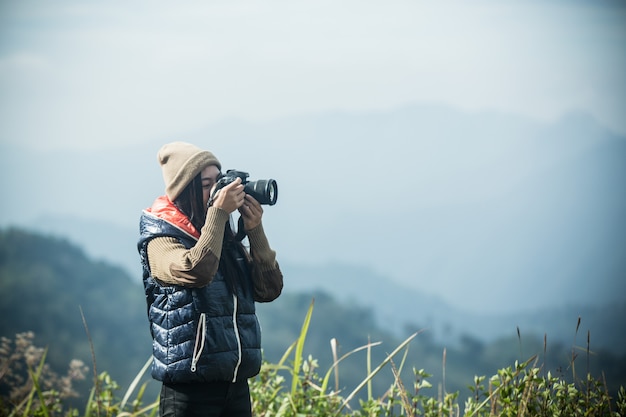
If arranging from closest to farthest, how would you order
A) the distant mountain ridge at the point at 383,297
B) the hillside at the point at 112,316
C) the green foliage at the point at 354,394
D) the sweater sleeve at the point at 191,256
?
the sweater sleeve at the point at 191,256, the green foliage at the point at 354,394, the hillside at the point at 112,316, the distant mountain ridge at the point at 383,297

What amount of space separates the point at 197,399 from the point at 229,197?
1.93 feet

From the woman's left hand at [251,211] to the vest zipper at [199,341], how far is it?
1.10ft

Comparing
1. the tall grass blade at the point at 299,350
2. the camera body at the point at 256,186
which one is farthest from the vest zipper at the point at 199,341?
the tall grass blade at the point at 299,350

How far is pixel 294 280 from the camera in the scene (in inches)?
2822

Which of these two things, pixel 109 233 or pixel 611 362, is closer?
pixel 611 362

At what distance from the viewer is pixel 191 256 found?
1.95m

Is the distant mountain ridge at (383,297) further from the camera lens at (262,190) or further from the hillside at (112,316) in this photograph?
the camera lens at (262,190)

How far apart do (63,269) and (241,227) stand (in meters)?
43.0

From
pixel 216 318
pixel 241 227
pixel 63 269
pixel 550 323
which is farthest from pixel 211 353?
pixel 550 323

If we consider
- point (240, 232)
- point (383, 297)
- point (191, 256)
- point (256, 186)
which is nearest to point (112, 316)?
point (383, 297)

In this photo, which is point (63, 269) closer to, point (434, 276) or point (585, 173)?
point (434, 276)

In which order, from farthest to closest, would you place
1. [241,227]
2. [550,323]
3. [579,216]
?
1. [579,216]
2. [550,323]
3. [241,227]

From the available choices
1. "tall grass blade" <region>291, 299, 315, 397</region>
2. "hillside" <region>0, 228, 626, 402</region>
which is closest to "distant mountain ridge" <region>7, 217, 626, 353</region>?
"hillside" <region>0, 228, 626, 402</region>

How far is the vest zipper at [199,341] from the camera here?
1.98 metres
